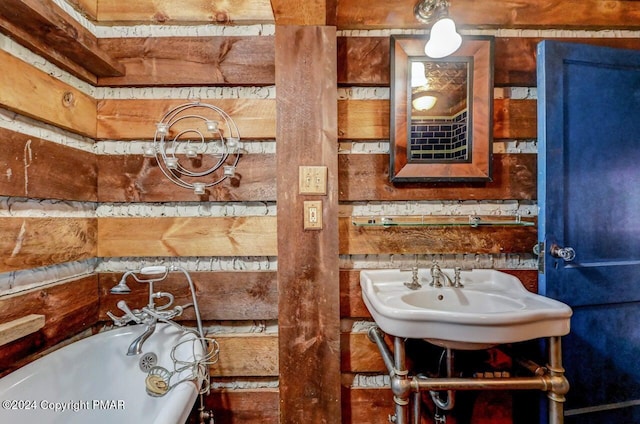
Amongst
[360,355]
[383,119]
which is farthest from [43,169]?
[360,355]

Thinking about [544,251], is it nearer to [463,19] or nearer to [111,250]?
[463,19]

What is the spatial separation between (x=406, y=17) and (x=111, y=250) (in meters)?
1.73

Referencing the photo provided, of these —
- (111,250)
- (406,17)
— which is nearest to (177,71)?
(111,250)

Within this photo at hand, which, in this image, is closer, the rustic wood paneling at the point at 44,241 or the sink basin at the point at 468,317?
the sink basin at the point at 468,317

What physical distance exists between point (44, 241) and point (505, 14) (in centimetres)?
219

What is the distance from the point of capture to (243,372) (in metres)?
1.25

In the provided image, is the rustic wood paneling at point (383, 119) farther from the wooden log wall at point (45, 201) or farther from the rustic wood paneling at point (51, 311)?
the rustic wood paneling at point (51, 311)

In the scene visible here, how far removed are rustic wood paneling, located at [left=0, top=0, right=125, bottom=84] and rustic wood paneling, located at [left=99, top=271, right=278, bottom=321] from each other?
2.99ft

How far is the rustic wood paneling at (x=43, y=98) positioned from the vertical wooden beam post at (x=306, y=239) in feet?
2.83

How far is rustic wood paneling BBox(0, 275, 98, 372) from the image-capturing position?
3.09 ft

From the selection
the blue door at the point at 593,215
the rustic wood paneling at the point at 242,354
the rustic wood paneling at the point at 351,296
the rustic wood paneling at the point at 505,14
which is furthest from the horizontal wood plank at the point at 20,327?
the blue door at the point at 593,215

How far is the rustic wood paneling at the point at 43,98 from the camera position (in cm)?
94

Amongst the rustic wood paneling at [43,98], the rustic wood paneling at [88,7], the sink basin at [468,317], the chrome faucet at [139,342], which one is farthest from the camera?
the rustic wood paneling at [88,7]

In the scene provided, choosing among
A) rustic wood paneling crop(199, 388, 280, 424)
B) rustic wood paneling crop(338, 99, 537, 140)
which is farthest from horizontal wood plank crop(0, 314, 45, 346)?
rustic wood paneling crop(338, 99, 537, 140)
